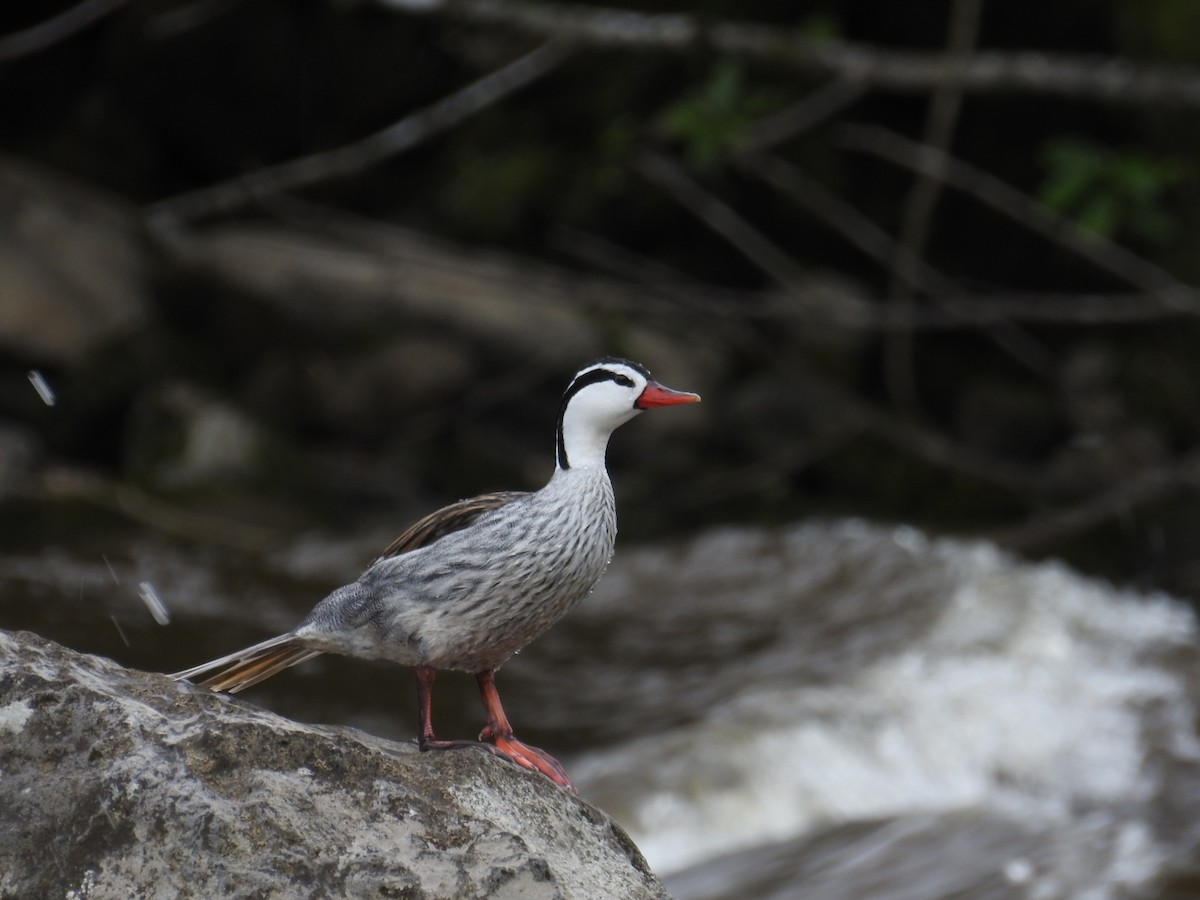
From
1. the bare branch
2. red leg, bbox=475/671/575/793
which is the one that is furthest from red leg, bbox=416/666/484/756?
the bare branch

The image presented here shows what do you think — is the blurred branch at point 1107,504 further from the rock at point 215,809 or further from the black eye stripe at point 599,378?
the rock at point 215,809

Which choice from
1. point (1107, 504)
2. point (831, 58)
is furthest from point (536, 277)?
point (1107, 504)

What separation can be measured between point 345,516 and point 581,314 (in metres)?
2.98

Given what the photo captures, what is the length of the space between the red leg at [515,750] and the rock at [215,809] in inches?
10.2

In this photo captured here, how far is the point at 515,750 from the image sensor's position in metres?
3.56

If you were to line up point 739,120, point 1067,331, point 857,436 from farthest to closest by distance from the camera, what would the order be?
point 1067,331, point 857,436, point 739,120

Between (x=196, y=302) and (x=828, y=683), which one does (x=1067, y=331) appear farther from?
(x=196, y=302)

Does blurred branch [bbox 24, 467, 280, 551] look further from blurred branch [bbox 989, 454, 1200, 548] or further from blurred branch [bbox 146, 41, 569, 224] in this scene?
blurred branch [bbox 989, 454, 1200, 548]

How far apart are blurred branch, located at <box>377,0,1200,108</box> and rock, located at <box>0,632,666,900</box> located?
6.69 metres

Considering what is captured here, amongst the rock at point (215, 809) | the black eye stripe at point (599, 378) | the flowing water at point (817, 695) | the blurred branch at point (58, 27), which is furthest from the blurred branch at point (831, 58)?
the rock at point (215, 809)

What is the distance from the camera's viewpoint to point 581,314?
13.4 metres

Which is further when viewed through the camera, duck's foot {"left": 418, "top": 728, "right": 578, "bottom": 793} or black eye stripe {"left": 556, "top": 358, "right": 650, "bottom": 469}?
black eye stripe {"left": 556, "top": 358, "right": 650, "bottom": 469}

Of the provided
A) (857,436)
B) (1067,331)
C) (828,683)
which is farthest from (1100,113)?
(828,683)

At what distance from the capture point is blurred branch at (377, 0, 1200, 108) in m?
9.00
